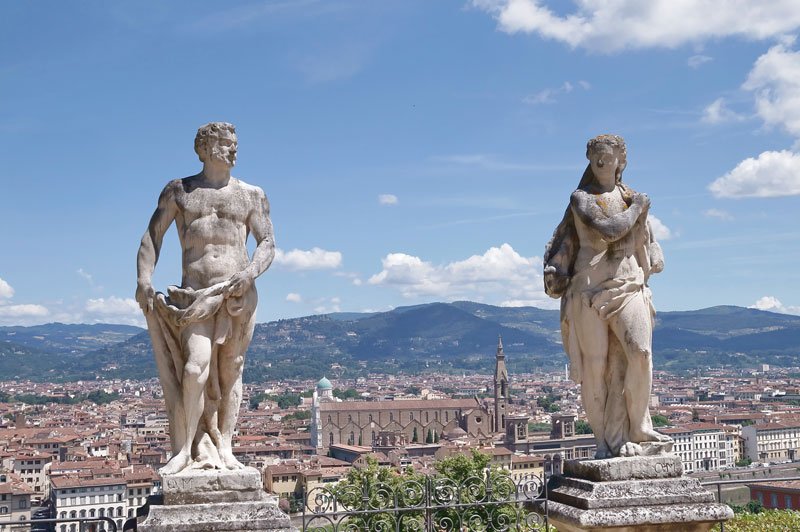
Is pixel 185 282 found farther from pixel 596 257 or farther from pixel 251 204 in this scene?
pixel 596 257

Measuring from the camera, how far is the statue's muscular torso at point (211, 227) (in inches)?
250

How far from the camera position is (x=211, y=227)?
6.38 metres

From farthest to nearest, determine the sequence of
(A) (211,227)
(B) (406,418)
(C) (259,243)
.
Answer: (B) (406,418) → (C) (259,243) → (A) (211,227)

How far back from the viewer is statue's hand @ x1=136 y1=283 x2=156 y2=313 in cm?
631

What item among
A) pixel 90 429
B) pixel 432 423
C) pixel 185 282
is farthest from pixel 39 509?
pixel 432 423

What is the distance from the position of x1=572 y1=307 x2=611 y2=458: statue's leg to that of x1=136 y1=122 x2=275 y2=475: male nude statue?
2287 millimetres

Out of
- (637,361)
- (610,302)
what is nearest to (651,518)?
(637,361)

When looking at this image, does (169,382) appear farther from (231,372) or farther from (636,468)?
(636,468)

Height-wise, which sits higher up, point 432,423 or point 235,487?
point 235,487

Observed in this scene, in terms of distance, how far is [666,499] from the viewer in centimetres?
641

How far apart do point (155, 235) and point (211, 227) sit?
1.46 ft

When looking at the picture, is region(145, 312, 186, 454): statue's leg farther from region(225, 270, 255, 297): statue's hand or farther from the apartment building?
the apartment building

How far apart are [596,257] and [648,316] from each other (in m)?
0.57

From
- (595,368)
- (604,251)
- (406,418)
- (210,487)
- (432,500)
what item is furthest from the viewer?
(406,418)
